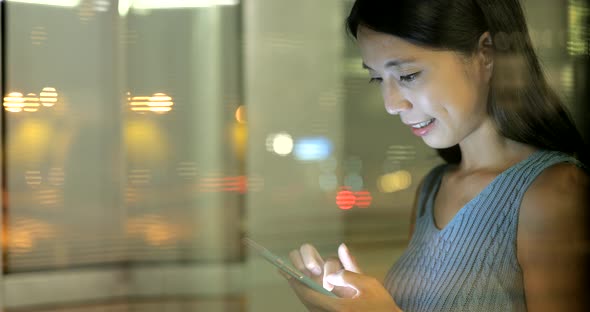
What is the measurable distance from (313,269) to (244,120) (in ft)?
0.99

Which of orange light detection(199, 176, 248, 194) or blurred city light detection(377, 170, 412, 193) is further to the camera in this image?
blurred city light detection(377, 170, 412, 193)

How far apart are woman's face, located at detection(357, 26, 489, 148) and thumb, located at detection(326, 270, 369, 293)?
0.30m

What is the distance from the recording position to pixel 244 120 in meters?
1.27

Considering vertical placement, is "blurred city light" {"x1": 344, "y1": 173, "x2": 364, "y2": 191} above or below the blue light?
below

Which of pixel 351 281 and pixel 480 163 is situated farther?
pixel 480 163

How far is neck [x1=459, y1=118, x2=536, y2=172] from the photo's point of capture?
1377mm

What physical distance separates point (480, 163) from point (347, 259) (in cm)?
34

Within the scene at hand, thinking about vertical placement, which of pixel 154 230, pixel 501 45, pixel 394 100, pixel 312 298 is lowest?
pixel 312 298

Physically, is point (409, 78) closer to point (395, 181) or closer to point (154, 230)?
point (395, 181)

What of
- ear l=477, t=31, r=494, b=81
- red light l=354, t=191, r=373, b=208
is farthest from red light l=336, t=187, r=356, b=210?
ear l=477, t=31, r=494, b=81

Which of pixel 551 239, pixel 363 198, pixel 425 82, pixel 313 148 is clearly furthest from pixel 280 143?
pixel 551 239

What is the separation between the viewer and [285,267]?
4.23ft

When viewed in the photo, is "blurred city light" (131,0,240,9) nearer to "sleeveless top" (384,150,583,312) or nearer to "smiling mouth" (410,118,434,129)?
"smiling mouth" (410,118,434,129)

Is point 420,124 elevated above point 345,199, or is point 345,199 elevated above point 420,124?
point 420,124
